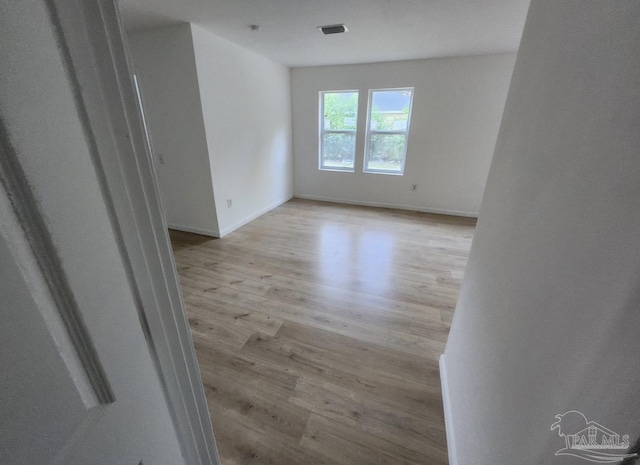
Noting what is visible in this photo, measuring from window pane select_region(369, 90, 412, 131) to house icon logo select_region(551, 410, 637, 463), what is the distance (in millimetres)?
4357

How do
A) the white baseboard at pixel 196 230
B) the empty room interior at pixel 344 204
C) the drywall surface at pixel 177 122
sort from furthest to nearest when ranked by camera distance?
the white baseboard at pixel 196 230, the drywall surface at pixel 177 122, the empty room interior at pixel 344 204

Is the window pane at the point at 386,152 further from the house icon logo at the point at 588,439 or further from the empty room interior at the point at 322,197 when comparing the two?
the house icon logo at the point at 588,439

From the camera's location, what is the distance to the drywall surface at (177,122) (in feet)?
8.87

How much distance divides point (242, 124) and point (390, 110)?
92.7 inches

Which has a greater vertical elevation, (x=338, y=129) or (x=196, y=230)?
(x=338, y=129)

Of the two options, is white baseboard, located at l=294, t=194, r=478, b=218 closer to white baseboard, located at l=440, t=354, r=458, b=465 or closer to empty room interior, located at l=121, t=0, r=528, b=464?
empty room interior, located at l=121, t=0, r=528, b=464

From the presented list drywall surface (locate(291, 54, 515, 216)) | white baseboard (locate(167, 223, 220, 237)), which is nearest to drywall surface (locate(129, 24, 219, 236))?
white baseboard (locate(167, 223, 220, 237))

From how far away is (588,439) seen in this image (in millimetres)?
407

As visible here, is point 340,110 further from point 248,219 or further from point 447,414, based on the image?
point 447,414

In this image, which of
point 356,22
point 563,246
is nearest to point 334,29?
point 356,22

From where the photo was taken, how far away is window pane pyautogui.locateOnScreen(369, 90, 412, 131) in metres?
4.09

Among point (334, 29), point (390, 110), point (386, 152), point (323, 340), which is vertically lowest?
point (323, 340)

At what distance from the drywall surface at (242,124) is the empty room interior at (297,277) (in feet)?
0.16

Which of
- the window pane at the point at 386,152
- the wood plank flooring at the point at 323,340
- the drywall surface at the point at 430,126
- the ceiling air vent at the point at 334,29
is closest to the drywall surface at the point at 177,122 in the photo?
the wood plank flooring at the point at 323,340
